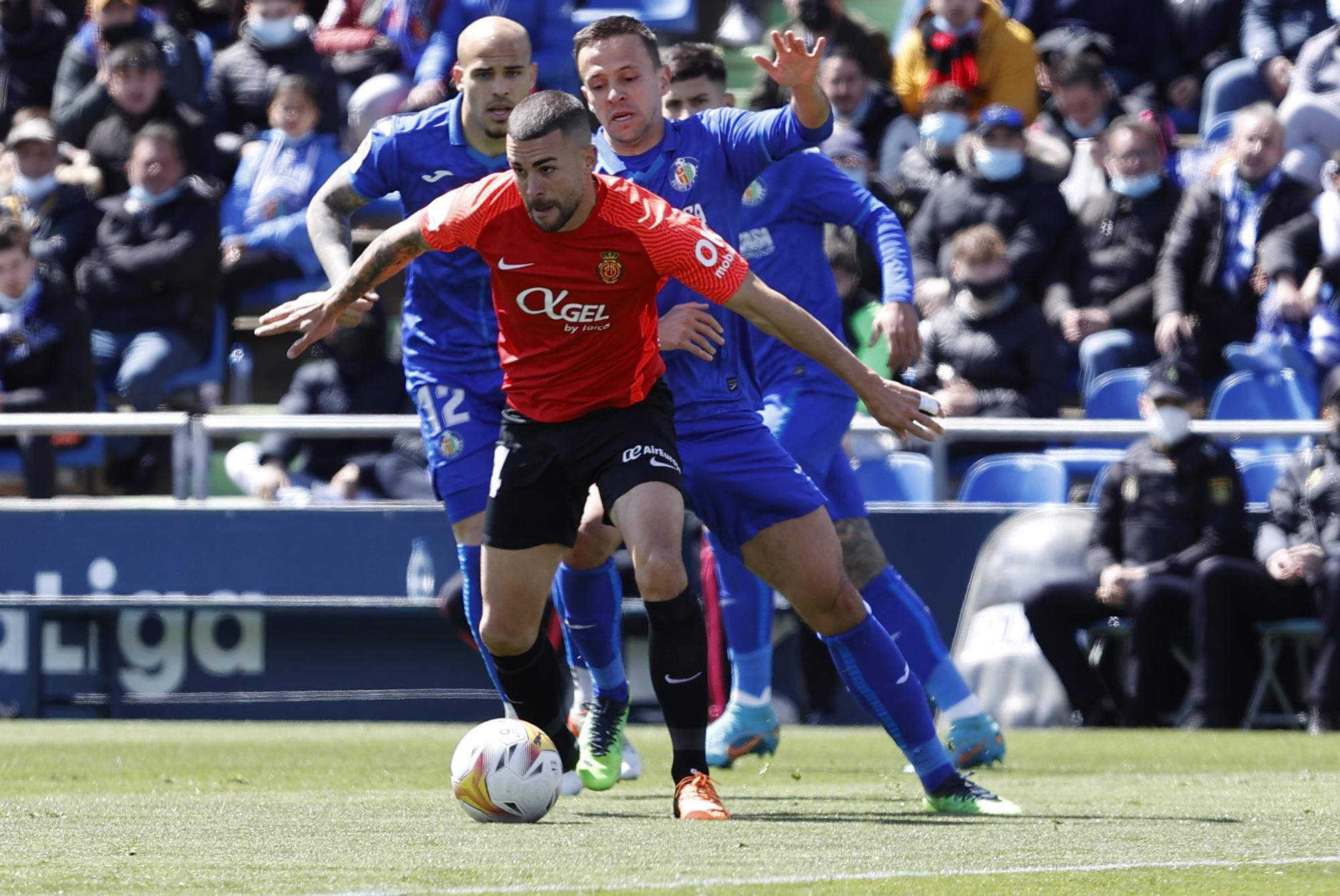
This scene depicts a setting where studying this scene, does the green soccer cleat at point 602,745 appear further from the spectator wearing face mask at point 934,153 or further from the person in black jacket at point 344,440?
the spectator wearing face mask at point 934,153

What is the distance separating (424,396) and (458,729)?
3.87 metres

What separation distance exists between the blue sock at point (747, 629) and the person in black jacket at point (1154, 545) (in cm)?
284

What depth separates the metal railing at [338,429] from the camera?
11.0 meters

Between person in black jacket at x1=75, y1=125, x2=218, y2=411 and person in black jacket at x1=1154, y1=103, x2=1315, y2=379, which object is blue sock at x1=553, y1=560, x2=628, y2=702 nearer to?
person in black jacket at x1=1154, y1=103, x2=1315, y2=379

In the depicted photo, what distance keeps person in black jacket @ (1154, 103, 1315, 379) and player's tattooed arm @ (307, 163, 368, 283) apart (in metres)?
6.34

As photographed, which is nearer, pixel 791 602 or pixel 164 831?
pixel 164 831

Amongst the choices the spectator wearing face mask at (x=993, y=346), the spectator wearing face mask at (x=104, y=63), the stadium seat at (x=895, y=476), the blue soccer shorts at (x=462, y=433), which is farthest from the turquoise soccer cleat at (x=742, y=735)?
the spectator wearing face mask at (x=104, y=63)

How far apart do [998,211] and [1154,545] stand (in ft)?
9.23

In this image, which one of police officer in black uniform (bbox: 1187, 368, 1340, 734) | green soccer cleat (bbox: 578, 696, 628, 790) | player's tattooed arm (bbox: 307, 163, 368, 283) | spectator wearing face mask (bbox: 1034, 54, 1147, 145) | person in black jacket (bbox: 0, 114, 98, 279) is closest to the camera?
green soccer cleat (bbox: 578, 696, 628, 790)

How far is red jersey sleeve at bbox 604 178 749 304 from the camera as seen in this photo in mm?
5789

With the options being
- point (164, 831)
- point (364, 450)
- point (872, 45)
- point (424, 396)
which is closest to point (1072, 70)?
point (872, 45)

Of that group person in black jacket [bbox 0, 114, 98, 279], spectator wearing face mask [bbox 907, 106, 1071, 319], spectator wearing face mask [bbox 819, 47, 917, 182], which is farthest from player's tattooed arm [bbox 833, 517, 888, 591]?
person in black jacket [bbox 0, 114, 98, 279]

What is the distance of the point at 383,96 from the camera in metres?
15.3

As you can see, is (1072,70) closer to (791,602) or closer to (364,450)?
(364,450)
